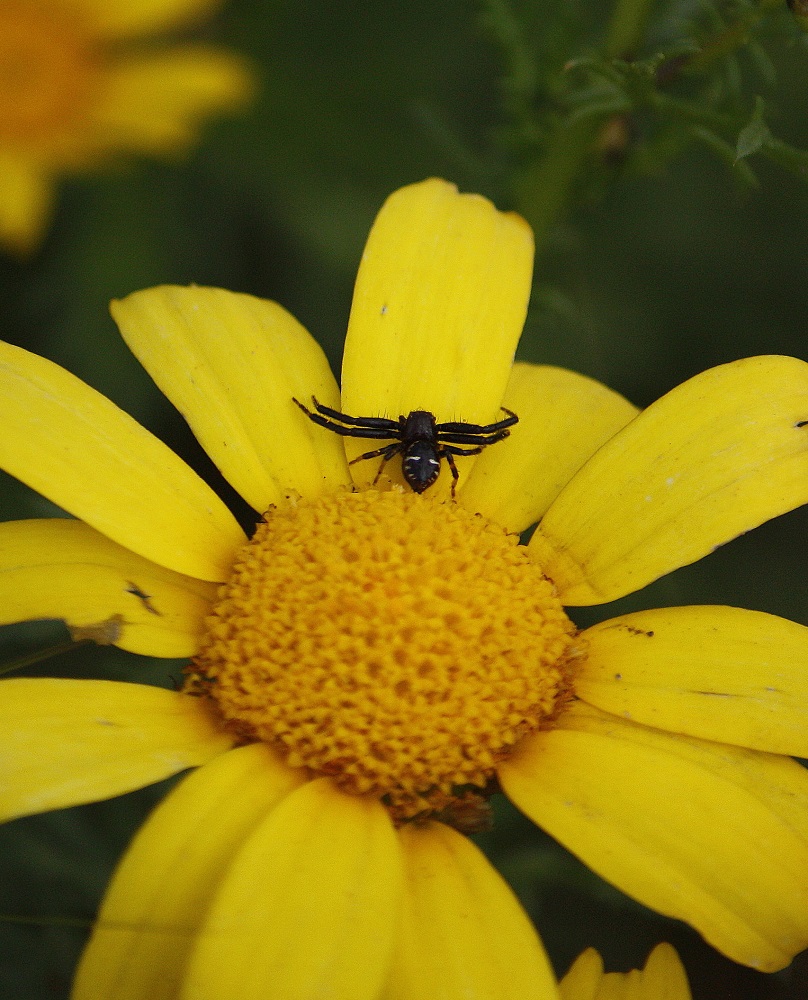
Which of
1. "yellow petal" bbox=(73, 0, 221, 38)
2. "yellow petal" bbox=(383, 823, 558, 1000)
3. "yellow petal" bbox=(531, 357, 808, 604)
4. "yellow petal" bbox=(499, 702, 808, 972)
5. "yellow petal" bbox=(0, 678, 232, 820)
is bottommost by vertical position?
"yellow petal" bbox=(383, 823, 558, 1000)

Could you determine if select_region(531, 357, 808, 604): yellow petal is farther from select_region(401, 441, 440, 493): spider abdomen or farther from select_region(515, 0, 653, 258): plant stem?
select_region(515, 0, 653, 258): plant stem

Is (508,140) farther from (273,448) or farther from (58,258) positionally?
(58,258)

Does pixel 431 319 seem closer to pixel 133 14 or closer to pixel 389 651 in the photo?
pixel 389 651

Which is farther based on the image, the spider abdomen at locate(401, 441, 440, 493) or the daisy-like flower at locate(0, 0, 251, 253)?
the daisy-like flower at locate(0, 0, 251, 253)

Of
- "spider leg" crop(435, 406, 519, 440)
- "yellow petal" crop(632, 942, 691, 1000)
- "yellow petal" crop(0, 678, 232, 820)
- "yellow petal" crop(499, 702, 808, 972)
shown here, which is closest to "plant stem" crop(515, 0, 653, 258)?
"spider leg" crop(435, 406, 519, 440)

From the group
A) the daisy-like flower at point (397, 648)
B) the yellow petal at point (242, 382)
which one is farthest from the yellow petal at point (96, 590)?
the yellow petal at point (242, 382)

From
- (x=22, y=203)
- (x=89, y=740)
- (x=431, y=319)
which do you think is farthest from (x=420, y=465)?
(x=22, y=203)
